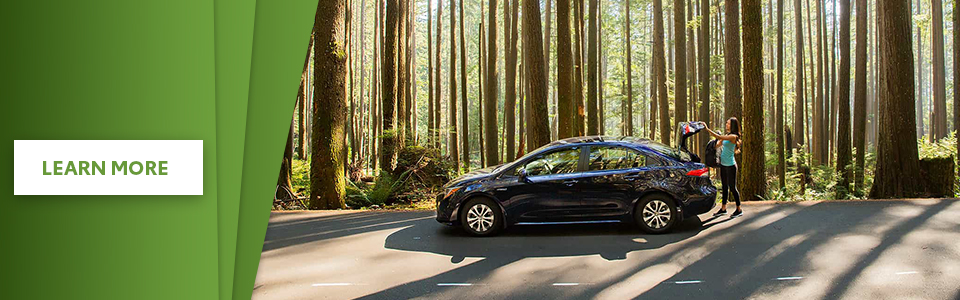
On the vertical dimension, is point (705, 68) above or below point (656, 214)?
above

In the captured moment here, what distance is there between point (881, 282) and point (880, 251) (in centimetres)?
142

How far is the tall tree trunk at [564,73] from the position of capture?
13.1m

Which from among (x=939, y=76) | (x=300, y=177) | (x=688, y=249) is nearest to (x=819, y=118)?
(x=939, y=76)

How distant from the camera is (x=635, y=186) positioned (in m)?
7.99

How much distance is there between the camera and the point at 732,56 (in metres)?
13.3

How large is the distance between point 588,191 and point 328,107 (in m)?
6.39

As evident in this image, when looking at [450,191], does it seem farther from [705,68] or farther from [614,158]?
[705,68]

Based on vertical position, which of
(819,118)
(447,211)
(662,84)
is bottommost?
(447,211)

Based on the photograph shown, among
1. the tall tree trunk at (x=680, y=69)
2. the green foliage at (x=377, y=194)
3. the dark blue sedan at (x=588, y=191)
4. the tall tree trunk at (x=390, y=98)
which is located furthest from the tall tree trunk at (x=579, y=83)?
the dark blue sedan at (x=588, y=191)

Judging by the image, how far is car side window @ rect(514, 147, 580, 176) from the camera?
831cm

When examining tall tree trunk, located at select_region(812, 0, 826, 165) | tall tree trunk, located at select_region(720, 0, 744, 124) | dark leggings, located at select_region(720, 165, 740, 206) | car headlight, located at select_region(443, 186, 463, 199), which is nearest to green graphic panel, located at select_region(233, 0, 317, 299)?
car headlight, located at select_region(443, 186, 463, 199)

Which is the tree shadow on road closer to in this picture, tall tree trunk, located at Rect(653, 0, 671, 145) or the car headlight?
the car headlight

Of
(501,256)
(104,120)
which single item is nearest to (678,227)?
(501,256)

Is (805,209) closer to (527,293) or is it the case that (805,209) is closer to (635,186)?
(635,186)
